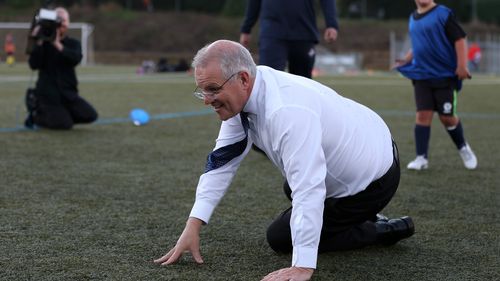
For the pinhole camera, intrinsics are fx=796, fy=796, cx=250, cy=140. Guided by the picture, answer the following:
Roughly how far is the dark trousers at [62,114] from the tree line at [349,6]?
41798 millimetres

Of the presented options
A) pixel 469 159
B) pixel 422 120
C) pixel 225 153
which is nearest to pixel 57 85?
pixel 422 120

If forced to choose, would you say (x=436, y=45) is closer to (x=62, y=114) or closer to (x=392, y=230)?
(x=392, y=230)

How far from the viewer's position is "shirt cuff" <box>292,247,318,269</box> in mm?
2770

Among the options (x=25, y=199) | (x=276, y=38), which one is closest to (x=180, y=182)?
(x=25, y=199)

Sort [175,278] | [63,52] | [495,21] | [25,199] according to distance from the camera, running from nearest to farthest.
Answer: [175,278] < [25,199] < [63,52] < [495,21]

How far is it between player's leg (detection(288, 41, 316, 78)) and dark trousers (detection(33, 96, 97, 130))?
8.84 ft

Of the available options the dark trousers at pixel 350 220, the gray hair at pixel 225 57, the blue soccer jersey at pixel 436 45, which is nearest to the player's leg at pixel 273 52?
the blue soccer jersey at pixel 436 45

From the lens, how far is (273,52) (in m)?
6.46

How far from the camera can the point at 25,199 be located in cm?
448

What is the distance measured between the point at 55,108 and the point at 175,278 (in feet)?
18.1

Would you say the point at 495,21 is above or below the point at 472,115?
below

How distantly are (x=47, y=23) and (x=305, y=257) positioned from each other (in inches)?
228

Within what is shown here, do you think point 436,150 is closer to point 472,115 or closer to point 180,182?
point 180,182

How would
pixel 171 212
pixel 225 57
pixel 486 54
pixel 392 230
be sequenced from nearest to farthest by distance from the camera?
pixel 225 57
pixel 392 230
pixel 171 212
pixel 486 54
